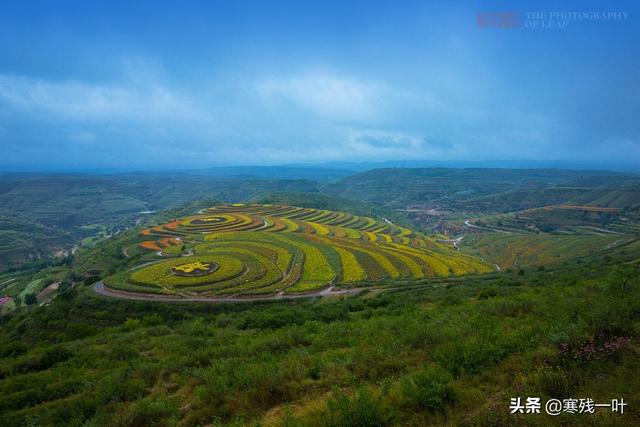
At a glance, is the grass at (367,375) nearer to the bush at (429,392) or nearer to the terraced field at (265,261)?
the bush at (429,392)

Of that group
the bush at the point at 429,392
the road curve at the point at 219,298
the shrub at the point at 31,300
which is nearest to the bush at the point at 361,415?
the bush at the point at 429,392

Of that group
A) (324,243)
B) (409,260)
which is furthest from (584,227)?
(324,243)

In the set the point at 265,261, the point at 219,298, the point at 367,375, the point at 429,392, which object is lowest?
the point at 219,298

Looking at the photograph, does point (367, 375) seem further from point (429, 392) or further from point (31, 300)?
point (31, 300)

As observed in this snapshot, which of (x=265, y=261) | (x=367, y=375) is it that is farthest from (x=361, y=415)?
(x=265, y=261)

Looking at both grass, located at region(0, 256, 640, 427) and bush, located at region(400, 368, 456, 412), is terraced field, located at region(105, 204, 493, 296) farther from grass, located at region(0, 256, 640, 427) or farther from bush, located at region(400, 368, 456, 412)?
bush, located at region(400, 368, 456, 412)

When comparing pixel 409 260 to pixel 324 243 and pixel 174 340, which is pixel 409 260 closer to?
pixel 324 243

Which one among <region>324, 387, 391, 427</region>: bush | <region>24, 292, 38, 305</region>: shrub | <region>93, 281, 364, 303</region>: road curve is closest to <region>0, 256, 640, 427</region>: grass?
<region>324, 387, 391, 427</region>: bush
